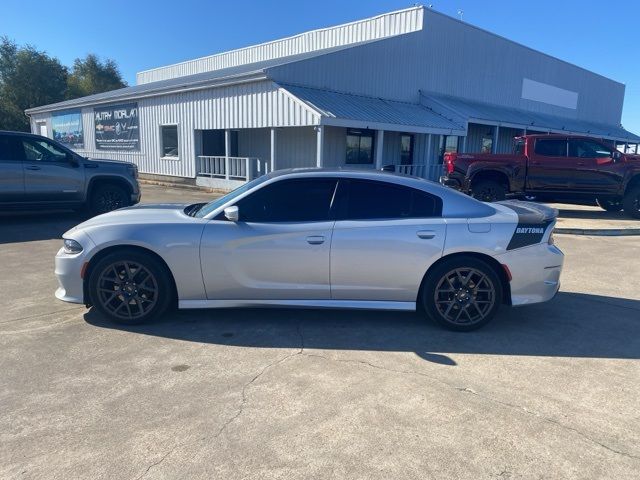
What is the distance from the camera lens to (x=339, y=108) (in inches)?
570

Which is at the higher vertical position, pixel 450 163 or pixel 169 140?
pixel 169 140

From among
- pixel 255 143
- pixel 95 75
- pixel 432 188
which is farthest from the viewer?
pixel 95 75

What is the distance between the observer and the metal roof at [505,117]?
1978 cm

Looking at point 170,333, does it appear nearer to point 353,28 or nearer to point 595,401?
point 595,401

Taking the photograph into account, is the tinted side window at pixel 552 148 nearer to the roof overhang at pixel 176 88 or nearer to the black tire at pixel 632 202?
the black tire at pixel 632 202

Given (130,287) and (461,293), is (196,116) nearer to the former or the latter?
(130,287)

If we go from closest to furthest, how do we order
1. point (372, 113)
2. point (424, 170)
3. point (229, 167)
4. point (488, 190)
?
point (488, 190) → point (372, 113) → point (229, 167) → point (424, 170)

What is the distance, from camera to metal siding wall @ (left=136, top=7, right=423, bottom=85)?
20.9 m

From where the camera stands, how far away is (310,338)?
13.6ft

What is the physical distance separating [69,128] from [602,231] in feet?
90.8

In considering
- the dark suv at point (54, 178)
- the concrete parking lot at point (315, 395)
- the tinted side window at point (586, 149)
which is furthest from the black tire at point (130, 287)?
the tinted side window at point (586, 149)

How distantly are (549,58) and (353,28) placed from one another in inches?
557

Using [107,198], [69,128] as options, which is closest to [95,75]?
[69,128]

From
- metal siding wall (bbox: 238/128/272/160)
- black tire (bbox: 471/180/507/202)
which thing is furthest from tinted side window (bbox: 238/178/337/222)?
metal siding wall (bbox: 238/128/272/160)
